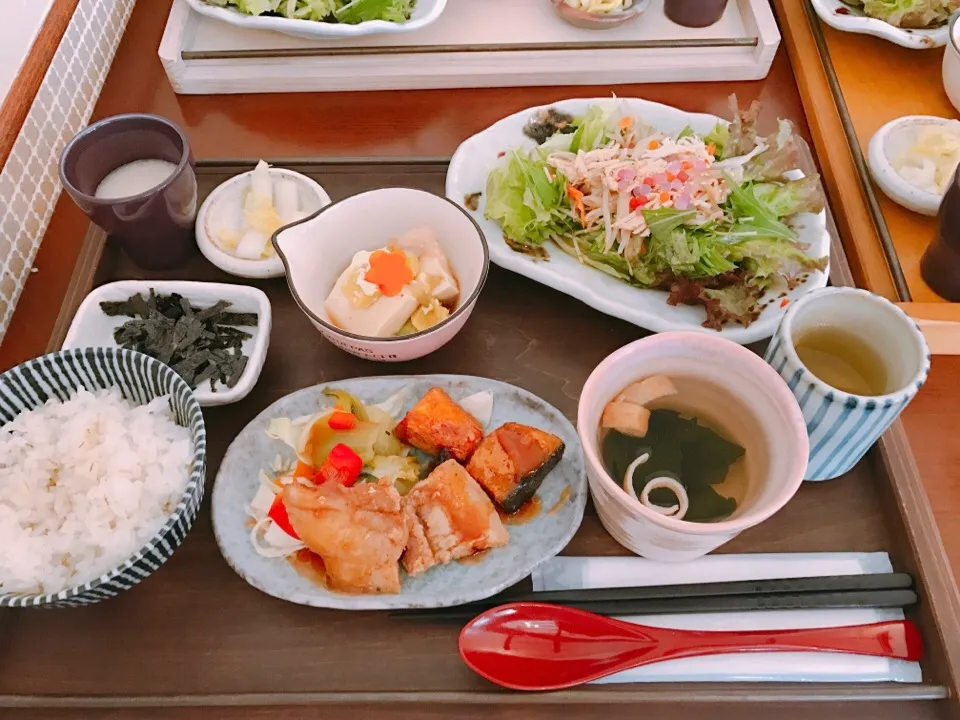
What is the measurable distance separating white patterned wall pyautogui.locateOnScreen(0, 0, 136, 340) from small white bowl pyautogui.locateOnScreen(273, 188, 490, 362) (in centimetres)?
74

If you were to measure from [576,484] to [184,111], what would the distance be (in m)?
1.50

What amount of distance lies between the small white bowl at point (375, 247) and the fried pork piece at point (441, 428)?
4.8 inches

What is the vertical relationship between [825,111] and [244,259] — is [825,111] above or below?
above

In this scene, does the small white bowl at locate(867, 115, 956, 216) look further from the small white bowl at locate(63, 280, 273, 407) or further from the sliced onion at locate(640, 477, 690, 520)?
the small white bowl at locate(63, 280, 273, 407)

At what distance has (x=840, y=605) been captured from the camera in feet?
3.60

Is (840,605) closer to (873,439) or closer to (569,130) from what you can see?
(873,439)

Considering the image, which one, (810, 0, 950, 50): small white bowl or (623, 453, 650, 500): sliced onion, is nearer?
(623, 453, 650, 500): sliced onion

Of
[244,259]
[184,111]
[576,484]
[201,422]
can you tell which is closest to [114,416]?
[201,422]

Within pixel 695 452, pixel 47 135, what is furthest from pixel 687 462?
pixel 47 135

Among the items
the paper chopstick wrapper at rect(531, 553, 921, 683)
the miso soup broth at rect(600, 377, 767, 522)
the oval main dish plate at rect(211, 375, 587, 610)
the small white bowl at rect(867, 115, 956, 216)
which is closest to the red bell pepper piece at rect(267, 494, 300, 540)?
the oval main dish plate at rect(211, 375, 587, 610)

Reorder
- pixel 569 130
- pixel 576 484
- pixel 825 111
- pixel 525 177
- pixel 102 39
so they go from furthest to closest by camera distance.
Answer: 1. pixel 102 39
2. pixel 825 111
3. pixel 569 130
4. pixel 525 177
5. pixel 576 484

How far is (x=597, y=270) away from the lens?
150 centimetres

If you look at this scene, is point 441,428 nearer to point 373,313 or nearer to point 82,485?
point 373,313

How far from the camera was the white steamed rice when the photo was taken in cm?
108
